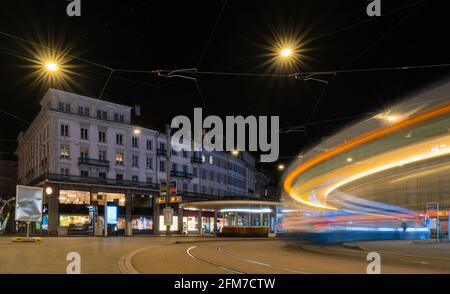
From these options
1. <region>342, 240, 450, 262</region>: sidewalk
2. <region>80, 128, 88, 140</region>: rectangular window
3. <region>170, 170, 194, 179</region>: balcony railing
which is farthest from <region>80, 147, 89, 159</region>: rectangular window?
<region>342, 240, 450, 262</region>: sidewalk

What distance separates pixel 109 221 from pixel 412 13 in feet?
122

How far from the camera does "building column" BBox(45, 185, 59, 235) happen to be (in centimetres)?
6075

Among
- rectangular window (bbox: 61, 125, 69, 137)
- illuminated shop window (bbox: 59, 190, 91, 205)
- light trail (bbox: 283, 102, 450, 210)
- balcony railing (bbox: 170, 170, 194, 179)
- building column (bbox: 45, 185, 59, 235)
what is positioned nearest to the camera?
light trail (bbox: 283, 102, 450, 210)

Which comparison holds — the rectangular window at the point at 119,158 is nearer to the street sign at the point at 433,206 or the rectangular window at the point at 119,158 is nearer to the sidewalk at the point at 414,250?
the sidewalk at the point at 414,250

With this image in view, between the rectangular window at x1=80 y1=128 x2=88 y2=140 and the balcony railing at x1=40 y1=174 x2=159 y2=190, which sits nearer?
the balcony railing at x1=40 y1=174 x2=159 y2=190

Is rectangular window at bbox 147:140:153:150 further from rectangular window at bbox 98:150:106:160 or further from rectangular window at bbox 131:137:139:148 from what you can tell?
rectangular window at bbox 98:150:106:160

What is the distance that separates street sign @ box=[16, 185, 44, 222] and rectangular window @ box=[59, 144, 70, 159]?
117 ft

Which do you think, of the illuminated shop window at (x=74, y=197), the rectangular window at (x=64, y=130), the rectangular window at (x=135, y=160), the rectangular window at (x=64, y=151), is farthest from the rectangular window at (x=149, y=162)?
the rectangular window at (x=64, y=130)

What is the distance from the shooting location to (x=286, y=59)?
19281 mm

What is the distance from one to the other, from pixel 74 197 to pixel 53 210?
3268 mm

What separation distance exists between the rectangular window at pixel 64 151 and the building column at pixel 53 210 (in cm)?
416

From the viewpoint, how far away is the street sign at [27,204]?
28.2 metres

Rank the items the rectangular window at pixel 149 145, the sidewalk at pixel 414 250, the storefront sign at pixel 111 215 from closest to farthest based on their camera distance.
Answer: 1. the sidewalk at pixel 414 250
2. the storefront sign at pixel 111 215
3. the rectangular window at pixel 149 145

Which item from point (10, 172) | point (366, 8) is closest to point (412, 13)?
point (366, 8)
